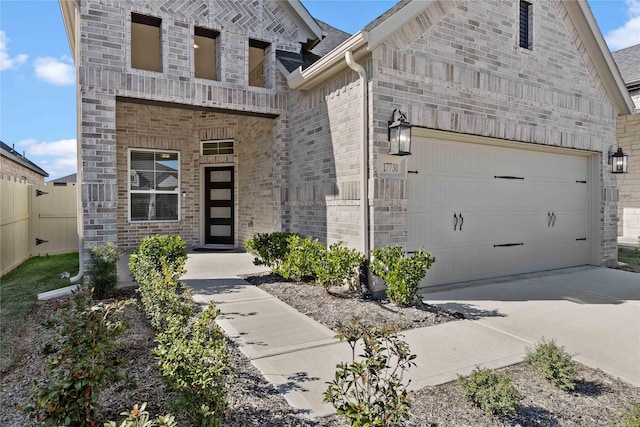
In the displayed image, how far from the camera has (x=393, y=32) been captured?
18.4 ft

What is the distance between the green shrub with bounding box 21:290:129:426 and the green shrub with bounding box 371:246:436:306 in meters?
3.42

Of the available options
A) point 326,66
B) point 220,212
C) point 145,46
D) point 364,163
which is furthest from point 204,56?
point 364,163

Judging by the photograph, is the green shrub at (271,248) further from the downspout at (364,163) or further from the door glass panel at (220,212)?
the door glass panel at (220,212)

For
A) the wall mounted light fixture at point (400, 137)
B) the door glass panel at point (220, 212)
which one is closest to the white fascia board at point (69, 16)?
the door glass panel at point (220, 212)

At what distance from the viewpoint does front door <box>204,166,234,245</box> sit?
10.6 meters

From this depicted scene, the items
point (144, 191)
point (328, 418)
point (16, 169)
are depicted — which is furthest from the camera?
point (16, 169)

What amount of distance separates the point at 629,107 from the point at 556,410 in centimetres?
877

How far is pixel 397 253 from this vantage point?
524 cm

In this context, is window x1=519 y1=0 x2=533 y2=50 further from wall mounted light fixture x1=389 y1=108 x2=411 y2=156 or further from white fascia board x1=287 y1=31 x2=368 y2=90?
white fascia board x1=287 y1=31 x2=368 y2=90

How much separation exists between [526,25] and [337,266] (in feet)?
19.6

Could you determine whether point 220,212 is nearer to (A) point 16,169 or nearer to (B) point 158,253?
(B) point 158,253

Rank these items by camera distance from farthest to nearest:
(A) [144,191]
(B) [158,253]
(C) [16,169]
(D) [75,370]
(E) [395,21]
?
1. (C) [16,169]
2. (A) [144,191]
3. (B) [158,253]
4. (E) [395,21]
5. (D) [75,370]

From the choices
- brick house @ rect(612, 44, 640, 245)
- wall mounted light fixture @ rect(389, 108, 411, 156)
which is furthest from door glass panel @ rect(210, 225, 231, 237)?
brick house @ rect(612, 44, 640, 245)

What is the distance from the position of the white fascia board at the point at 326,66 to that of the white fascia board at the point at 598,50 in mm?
5201
